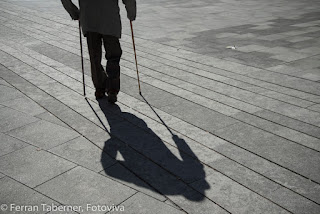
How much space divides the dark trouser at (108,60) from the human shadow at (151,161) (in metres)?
0.85

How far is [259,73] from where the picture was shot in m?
7.06

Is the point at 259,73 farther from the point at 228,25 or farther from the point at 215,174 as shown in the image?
the point at 228,25

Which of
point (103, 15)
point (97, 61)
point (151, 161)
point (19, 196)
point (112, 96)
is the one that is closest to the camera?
point (19, 196)

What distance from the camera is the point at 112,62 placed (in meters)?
5.91

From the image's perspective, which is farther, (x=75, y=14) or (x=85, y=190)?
(x=75, y=14)

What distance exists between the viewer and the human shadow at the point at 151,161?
3.75 m

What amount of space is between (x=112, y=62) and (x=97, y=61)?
0.96 ft

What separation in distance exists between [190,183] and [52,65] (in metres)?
5.23

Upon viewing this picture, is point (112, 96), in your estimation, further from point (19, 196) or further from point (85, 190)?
point (19, 196)

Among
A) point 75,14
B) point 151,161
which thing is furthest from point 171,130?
point 75,14

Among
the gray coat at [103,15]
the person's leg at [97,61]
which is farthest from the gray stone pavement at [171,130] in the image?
the gray coat at [103,15]

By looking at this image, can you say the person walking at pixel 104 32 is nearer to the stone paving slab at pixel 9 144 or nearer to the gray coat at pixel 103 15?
the gray coat at pixel 103 15

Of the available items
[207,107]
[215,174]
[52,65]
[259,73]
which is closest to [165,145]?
[215,174]

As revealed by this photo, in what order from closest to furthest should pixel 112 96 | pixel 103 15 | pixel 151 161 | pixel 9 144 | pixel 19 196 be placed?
pixel 19 196
pixel 151 161
pixel 9 144
pixel 103 15
pixel 112 96
